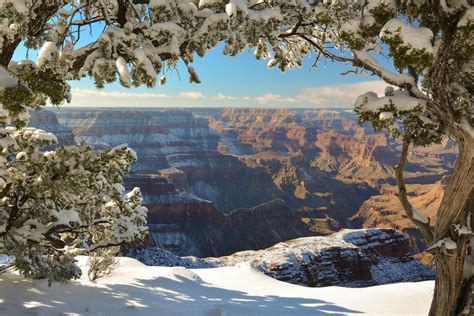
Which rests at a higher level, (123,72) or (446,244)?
(123,72)

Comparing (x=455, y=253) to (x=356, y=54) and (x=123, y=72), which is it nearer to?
(x=356, y=54)

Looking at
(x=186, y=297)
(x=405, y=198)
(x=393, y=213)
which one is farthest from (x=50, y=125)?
(x=405, y=198)

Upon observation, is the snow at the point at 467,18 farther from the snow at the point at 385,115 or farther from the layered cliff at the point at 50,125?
the layered cliff at the point at 50,125

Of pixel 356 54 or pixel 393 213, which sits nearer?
pixel 356 54

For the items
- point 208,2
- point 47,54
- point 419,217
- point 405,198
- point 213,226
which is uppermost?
point 208,2

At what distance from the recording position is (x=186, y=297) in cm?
1189

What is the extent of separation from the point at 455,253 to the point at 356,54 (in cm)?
310

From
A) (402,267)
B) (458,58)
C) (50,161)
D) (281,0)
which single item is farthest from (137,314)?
(402,267)

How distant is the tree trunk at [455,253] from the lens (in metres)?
5.65

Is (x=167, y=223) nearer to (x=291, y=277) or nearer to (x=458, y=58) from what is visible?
(x=291, y=277)

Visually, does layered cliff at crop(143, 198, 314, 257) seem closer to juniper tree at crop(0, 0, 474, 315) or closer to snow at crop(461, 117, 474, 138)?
juniper tree at crop(0, 0, 474, 315)

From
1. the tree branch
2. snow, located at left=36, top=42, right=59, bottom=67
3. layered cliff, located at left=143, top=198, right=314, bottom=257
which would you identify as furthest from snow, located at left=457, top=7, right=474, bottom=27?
layered cliff, located at left=143, top=198, right=314, bottom=257

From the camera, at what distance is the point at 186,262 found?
96.0 feet

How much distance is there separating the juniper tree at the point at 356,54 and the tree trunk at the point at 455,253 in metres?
0.01
